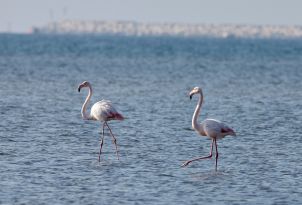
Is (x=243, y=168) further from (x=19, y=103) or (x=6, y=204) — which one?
(x=19, y=103)

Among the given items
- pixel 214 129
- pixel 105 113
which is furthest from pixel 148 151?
pixel 214 129

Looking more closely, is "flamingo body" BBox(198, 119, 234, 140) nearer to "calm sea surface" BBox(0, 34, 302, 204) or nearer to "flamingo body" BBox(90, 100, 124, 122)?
"calm sea surface" BBox(0, 34, 302, 204)

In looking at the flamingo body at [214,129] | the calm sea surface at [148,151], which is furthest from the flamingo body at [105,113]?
the flamingo body at [214,129]

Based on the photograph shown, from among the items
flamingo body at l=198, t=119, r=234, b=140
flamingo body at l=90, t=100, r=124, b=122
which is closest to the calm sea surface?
flamingo body at l=198, t=119, r=234, b=140

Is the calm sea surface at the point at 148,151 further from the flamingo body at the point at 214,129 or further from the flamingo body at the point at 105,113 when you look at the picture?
the flamingo body at the point at 105,113

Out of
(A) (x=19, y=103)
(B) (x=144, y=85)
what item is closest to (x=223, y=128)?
(A) (x=19, y=103)

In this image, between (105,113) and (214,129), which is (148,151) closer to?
(105,113)

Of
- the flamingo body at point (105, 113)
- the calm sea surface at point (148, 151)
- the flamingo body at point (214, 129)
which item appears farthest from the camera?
the flamingo body at point (105, 113)

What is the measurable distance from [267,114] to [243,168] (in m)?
10.3

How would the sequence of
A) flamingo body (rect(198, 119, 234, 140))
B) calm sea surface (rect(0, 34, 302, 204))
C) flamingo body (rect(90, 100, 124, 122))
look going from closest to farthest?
calm sea surface (rect(0, 34, 302, 204)), flamingo body (rect(198, 119, 234, 140)), flamingo body (rect(90, 100, 124, 122))

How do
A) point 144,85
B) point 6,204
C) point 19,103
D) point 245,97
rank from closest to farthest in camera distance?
1. point 6,204
2. point 19,103
3. point 245,97
4. point 144,85

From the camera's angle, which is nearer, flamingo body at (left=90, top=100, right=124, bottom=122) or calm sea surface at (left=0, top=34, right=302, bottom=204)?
calm sea surface at (left=0, top=34, right=302, bottom=204)

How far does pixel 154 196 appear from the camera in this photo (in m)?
15.3

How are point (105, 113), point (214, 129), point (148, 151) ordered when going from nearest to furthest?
point (214, 129), point (105, 113), point (148, 151)
